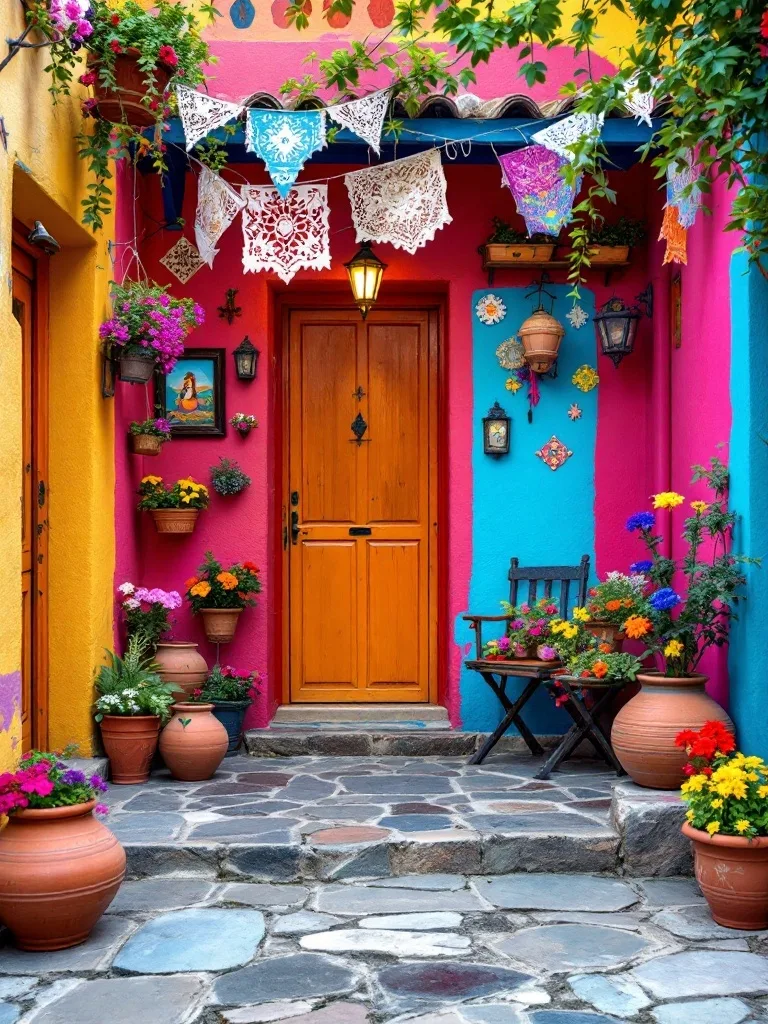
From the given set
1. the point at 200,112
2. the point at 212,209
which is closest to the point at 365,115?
the point at 200,112

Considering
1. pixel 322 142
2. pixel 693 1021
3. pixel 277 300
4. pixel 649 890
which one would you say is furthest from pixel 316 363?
pixel 693 1021

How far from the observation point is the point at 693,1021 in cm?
323

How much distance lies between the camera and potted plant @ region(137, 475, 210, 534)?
647 cm

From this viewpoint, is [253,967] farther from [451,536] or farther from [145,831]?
[451,536]

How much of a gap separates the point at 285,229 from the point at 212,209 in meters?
0.42

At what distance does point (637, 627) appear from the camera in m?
5.20

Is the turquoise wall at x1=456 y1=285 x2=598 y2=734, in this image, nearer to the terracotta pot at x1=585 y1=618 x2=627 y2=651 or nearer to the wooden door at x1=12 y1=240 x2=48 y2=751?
the terracotta pot at x1=585 y1=618 x2=627 y2=651

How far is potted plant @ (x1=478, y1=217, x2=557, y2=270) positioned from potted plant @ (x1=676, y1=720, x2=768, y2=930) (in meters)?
3.45

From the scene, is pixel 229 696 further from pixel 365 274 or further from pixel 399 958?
pixel 399 958

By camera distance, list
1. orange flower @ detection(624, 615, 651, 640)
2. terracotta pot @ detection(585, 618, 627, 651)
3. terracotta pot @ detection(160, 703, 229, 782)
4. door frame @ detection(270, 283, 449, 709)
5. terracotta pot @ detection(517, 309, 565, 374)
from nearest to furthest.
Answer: orange flower @ detection(624, 615, 651, 640), terracotta pot @ detection(160, 703, 229, 782), terracotta pot @ detection(585, 618, 627, 651), terracotta pot @ detection(517, 309, 565, 374), door frame @ detection(270, 283, 449, 709)

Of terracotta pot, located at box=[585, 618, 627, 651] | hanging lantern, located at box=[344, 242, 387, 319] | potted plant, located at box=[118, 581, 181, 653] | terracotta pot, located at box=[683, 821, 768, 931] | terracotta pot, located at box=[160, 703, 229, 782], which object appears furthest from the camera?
hanging lantern, located at box=[344, 242, 387, 319]

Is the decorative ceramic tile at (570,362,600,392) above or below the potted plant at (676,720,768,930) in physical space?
above

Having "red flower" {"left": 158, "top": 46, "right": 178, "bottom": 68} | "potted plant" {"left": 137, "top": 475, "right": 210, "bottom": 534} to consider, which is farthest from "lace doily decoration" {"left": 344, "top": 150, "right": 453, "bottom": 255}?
"potted plant" {"left": 137, "top": 475, "right": 210, "bottom": 534}

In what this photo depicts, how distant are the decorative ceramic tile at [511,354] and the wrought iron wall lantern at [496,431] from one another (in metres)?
→ 0.26
